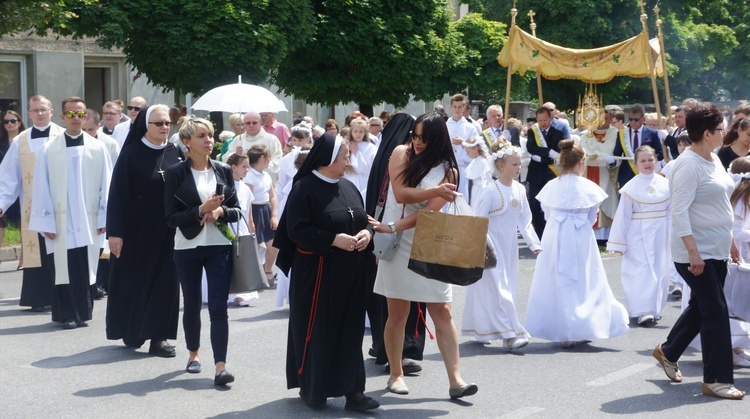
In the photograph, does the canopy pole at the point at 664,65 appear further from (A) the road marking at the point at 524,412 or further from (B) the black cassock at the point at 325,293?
(B) the black cassock at the point at 325,293

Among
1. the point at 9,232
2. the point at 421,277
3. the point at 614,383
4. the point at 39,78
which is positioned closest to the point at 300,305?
the point at 421,277

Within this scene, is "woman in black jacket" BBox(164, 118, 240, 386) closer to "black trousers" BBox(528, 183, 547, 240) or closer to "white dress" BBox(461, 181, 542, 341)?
"white dress" BBox(461, 181, 542, 341)

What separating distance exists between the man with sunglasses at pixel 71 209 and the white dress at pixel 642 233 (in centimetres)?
472

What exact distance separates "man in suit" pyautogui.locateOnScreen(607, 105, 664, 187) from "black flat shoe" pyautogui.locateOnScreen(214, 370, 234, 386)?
33.3 feet

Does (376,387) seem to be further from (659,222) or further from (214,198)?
(659,222)

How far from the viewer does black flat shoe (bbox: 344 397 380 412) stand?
6.93 metres

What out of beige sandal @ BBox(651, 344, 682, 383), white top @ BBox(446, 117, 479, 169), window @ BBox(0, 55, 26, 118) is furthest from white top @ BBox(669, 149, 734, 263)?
window @ BBox(0, 55, 26, 118)

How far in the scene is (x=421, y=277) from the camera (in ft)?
23.4

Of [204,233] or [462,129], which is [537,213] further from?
[204,233]

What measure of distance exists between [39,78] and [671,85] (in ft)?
93.1

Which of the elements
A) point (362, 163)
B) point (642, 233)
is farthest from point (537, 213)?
point (642, 233)

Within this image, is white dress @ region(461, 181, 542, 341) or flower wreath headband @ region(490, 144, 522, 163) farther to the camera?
flower wreath headband @ region(490, 144, 522, 163)

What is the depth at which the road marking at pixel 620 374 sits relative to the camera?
25.9 feet

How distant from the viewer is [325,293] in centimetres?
695
